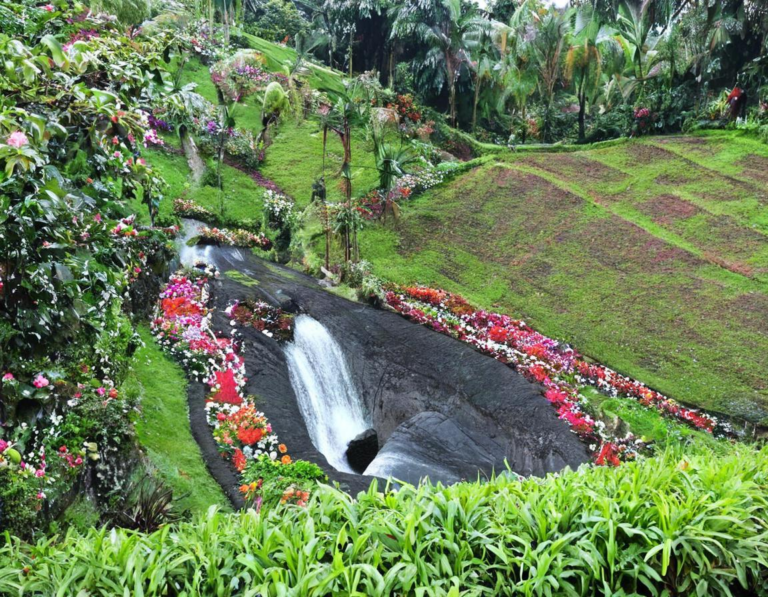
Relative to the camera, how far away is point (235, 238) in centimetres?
1566

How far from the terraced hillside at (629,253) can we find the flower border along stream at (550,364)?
0.51 meters

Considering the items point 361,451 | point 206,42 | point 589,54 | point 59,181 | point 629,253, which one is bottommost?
point 361,451

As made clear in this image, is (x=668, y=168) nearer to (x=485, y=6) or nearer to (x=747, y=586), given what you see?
(x=485, y=6)

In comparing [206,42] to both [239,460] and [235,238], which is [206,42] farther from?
[239,460]

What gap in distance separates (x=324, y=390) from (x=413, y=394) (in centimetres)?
175

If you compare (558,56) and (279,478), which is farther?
(558,56)

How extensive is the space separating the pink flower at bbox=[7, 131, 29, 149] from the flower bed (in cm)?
1199

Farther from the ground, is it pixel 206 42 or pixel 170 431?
pixel 206 42

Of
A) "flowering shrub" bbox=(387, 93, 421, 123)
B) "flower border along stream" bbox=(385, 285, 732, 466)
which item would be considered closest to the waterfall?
"flower border along stream" bbox=(385, 285, 732, 466)

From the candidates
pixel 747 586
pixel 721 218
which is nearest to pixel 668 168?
pixel 721 218

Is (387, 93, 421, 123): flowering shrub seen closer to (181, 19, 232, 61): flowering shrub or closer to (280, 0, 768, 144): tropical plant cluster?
(280, 0, 768, 144): tropical plant cluster

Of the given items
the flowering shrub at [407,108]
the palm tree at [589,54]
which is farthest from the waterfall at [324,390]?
the palm tree at [589,54]

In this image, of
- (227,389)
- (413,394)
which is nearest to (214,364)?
(227,389)

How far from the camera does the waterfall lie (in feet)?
36.7
